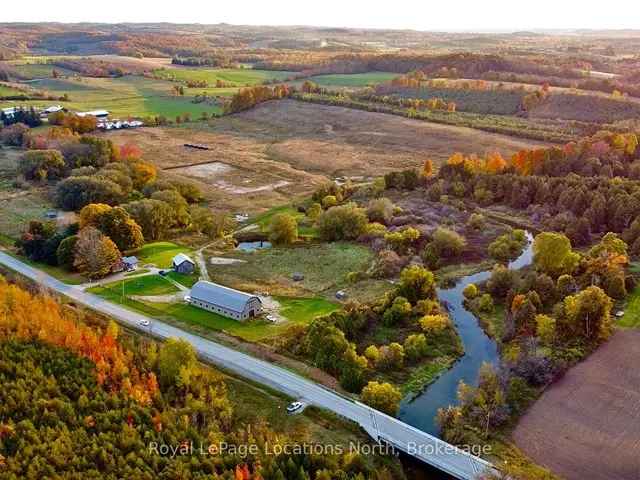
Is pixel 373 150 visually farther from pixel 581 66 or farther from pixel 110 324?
pixel 581 66

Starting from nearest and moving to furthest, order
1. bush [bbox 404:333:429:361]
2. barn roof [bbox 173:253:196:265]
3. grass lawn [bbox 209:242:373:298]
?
1. bush [bbox 404:333:429:361]
2. grass lawn [bbox 209:242:373:298]
3. barn roof [bbox 173:253:196:265]

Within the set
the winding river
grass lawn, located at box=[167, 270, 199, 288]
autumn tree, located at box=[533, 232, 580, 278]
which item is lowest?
the winding river

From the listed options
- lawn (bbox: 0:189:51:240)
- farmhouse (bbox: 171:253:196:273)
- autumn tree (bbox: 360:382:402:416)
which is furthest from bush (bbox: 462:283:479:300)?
lawn (bbox: 0:189:51:240)

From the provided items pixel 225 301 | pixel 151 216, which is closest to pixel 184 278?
pixel 225 301

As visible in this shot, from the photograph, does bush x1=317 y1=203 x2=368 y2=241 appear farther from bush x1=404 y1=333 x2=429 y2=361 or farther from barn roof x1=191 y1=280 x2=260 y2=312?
bush x1=404 y1=333 x2=429 y2=361

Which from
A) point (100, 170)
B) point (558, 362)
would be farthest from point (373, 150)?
point (558, 362)

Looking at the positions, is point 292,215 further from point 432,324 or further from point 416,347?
point 416,347

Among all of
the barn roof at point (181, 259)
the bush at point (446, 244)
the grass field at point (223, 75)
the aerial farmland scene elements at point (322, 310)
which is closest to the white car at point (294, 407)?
the aerial farmland scene elements at point (322, 310)

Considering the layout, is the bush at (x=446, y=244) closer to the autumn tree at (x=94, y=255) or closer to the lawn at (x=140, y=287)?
the lawn at (x=140, y=287)
